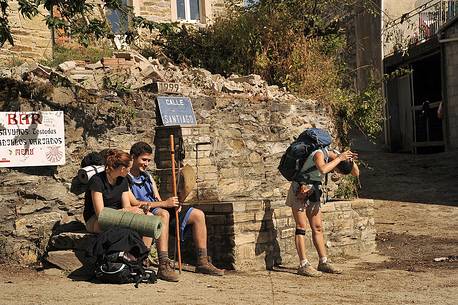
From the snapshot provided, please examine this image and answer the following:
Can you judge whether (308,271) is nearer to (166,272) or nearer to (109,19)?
(166,272)

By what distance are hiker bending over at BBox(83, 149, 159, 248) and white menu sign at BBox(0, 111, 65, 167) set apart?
1.49 meters

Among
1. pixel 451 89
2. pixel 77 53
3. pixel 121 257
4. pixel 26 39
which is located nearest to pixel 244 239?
pixel 121 257

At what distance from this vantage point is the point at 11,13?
1281 centimetres

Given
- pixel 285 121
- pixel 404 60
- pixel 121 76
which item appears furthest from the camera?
pixel 404 60

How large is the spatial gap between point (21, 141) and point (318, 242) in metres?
3.76

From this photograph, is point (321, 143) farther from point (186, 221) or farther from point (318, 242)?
point (186, 221)

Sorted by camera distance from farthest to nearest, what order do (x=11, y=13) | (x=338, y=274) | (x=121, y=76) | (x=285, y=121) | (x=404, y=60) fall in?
1. (x=404, y=60)
2. (x=11, y=13)
3. (x=285, y=121)
4. (x=121, y=76)
5. (x=338, y=274)

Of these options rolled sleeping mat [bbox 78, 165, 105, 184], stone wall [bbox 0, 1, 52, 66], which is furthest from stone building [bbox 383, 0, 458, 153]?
rolled sleeping mat [bbox 78, 165, 105, 184]

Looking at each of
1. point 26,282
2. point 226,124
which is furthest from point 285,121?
point 26,282

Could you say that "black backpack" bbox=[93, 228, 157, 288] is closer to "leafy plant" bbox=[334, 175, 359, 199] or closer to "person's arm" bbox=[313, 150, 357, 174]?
"person's arm" bbox=[313, 150, 357, 174]

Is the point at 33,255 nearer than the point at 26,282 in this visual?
No

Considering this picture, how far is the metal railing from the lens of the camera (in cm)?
2059

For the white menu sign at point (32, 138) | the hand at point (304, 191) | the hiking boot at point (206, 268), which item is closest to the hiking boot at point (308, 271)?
the hand at point (304, 191)

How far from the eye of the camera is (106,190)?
7.72 metres
